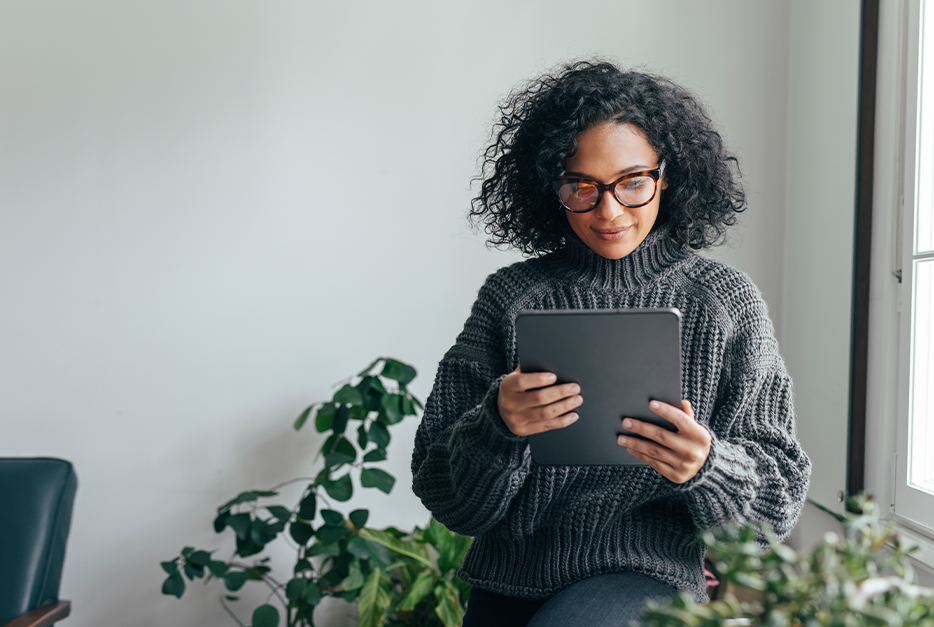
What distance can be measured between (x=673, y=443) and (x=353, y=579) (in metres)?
1.13

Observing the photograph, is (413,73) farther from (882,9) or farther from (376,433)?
(882,9)

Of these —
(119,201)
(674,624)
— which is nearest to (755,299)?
(674,624)

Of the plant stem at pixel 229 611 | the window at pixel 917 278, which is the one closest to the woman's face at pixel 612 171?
the window at pixel 917 278

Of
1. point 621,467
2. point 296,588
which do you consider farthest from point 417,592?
point 621,467

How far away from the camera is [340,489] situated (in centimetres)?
171

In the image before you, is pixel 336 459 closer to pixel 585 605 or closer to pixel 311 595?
pixel 311 595

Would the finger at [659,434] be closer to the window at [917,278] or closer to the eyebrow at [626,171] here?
the eyebrow at [626,171]

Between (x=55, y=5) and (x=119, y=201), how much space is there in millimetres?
567

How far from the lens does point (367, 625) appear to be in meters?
1.65

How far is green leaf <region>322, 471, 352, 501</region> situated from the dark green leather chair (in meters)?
0.57

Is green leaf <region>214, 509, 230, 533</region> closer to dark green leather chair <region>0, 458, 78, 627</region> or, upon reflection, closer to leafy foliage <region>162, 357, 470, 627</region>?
leafy foliage <region>162, 357, 470, 627</region>

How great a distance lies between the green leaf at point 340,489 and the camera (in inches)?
67.0

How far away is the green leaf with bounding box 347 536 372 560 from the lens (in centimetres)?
161

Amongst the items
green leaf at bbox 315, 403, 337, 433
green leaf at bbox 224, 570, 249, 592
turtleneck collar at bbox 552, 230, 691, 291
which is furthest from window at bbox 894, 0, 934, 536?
green leaf at bbox 224, 570, 249, 592
